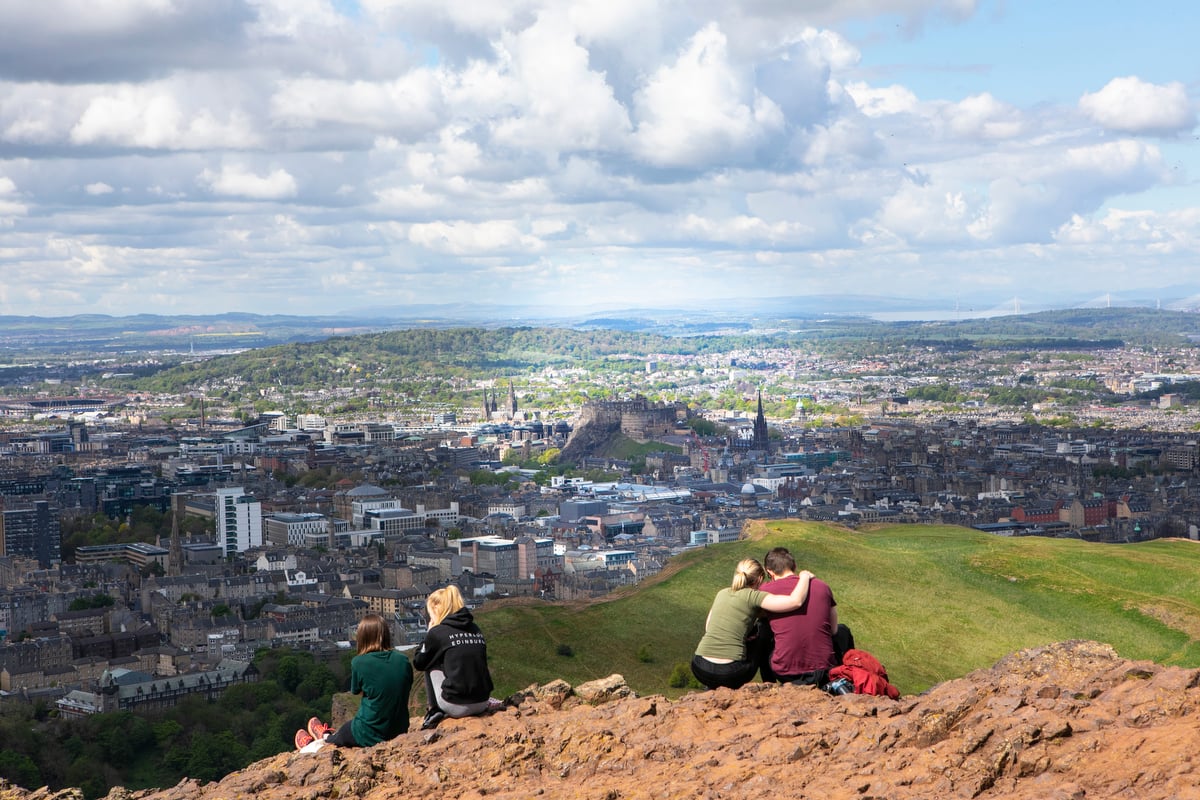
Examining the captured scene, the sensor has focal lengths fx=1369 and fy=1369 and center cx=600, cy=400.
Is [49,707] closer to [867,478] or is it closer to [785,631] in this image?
[785,631]

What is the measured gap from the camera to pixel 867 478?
223 feet

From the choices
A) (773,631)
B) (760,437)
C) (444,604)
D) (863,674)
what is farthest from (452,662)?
(760,437)

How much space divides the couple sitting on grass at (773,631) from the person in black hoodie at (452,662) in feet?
4.28

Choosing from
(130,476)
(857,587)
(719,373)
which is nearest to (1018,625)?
(857,587)

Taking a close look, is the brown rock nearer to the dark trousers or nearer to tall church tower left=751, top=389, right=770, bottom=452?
the dark trousers

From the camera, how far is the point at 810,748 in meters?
6.57

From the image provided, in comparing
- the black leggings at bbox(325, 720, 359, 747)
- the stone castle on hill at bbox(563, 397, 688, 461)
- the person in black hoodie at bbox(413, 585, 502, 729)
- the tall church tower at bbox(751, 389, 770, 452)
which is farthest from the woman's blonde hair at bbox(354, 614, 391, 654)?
the stone castle on hill at bbox(563, 397, 688, 461)

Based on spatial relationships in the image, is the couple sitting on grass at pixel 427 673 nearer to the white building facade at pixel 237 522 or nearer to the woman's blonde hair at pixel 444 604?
the woman's blonde hair at pixel 444 604

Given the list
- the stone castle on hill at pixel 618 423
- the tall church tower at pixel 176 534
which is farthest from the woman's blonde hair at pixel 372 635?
the stone castle on hill at pixel 618 423

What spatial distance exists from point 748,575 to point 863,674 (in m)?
0.86

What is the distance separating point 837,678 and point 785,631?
1.33ft

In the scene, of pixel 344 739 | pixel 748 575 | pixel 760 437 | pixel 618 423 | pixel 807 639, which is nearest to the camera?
pixel 344 739

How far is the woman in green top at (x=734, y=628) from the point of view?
7.94 m

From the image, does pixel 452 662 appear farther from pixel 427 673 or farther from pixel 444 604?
pixel 444 604
